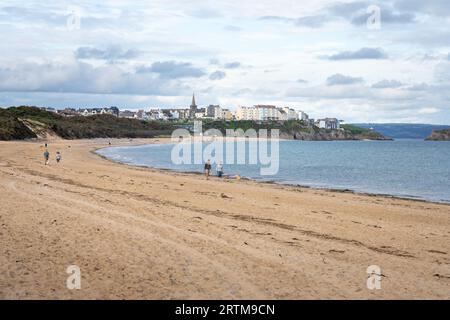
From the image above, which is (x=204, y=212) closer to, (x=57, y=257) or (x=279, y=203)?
(x=279, y=203)

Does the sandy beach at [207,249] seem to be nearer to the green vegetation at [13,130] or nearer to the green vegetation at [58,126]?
the green vegetation at [13,130]

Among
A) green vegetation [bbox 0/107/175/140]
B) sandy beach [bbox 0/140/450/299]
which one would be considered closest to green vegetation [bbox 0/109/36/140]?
green vegetation [bbox 0/107/175/140]

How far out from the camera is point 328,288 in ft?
29.7

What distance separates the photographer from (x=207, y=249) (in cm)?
1162

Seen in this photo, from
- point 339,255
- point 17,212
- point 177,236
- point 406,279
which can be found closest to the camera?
point 406,279

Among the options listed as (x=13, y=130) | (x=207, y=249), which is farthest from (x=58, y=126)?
(x=207, y=249)

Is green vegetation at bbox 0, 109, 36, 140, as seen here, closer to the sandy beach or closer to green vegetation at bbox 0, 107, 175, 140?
green vegetation at bbox 0, 107, 175, 140

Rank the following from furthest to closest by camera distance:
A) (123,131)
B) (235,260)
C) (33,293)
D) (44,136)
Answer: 1. (123,131)
2. (44,136)
3. (235,260)
4. (33,293)

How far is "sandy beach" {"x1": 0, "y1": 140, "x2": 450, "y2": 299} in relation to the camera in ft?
29.0

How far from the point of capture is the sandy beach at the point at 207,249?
8.83 m

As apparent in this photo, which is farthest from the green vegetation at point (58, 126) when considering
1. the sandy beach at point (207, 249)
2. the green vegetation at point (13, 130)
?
the sandy beach at point (207, 249)

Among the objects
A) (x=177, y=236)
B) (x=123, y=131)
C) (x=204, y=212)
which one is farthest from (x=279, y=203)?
(x=123, y=131)

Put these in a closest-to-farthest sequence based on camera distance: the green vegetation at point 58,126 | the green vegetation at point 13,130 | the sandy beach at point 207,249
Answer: the sandy beach at point 207,249 → the green vegetation at point 13,130 → the green vegetation at point 58,126

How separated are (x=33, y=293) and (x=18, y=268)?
1.55m
